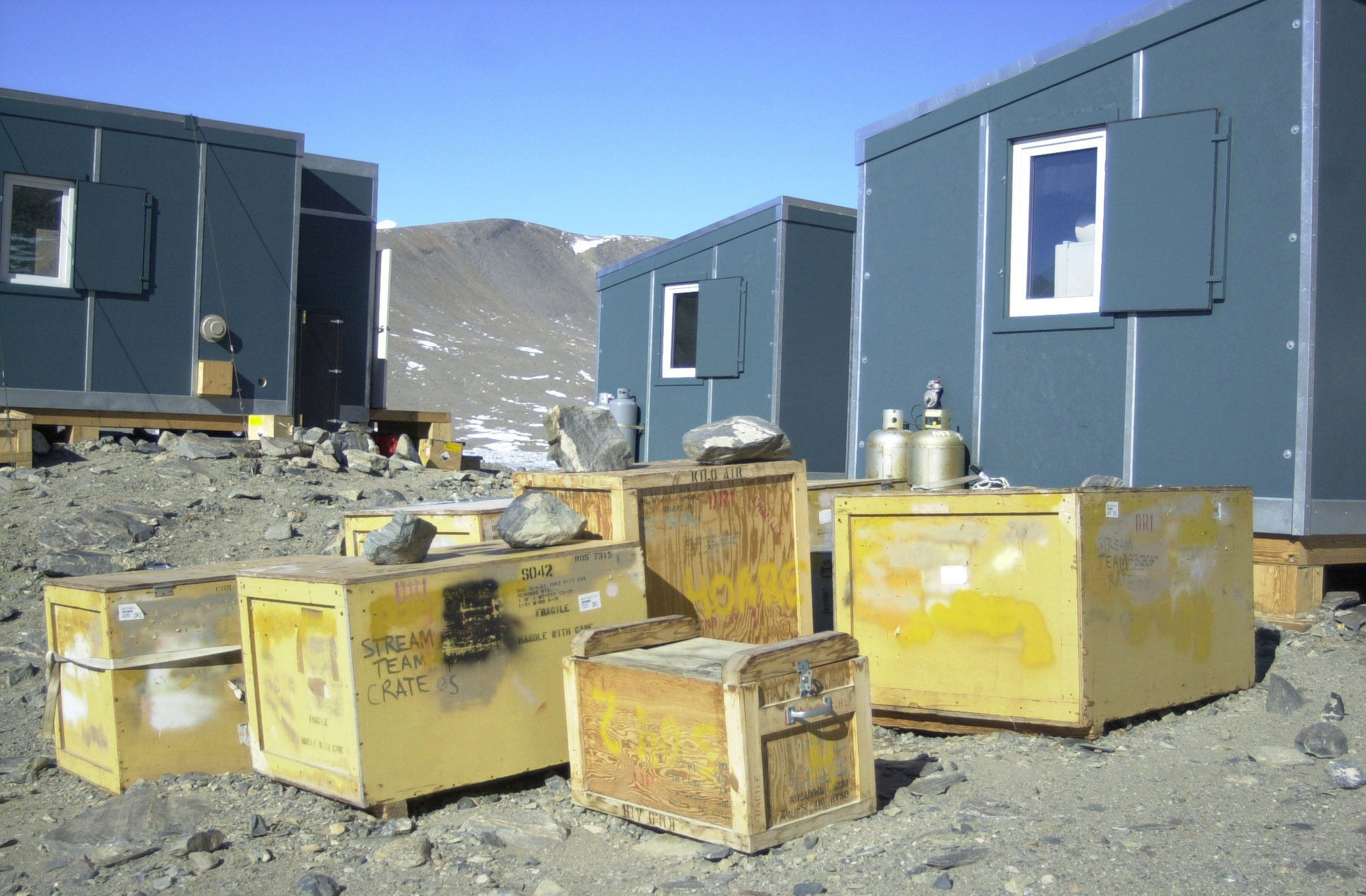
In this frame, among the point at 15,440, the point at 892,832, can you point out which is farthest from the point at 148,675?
the point at 15,440

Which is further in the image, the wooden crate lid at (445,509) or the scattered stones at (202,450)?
the scattered stones at (202,450)

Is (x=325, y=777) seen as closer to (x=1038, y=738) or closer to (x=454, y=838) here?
(x=454, y=838)

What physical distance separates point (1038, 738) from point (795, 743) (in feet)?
5.48

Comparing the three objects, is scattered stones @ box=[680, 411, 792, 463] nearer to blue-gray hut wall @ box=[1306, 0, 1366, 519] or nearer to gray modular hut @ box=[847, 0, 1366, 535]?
gray modular hut @ box=[847, 0, 1366, 535]

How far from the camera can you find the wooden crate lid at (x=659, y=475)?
4.87m

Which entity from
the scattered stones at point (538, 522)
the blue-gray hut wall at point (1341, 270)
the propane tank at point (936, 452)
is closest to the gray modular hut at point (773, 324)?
the propane tank at point (936, 452)

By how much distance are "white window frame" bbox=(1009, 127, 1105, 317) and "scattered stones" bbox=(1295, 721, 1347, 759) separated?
3.39m

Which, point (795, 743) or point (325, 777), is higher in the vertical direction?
point (795, 743)

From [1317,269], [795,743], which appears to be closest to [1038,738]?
[795,743]

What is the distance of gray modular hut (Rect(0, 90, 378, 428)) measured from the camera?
11.6m

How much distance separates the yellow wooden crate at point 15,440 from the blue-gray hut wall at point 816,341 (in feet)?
23.4

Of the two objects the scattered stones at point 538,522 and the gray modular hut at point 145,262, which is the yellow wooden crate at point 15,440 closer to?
the gray modular hut at point 145,262

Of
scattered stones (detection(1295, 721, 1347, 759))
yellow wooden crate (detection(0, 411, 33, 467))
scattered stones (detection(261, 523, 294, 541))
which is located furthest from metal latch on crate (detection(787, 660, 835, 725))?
yellow wooden crate (detection(0, 411, 33, 467))

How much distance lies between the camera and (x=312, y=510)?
31.4 ft
